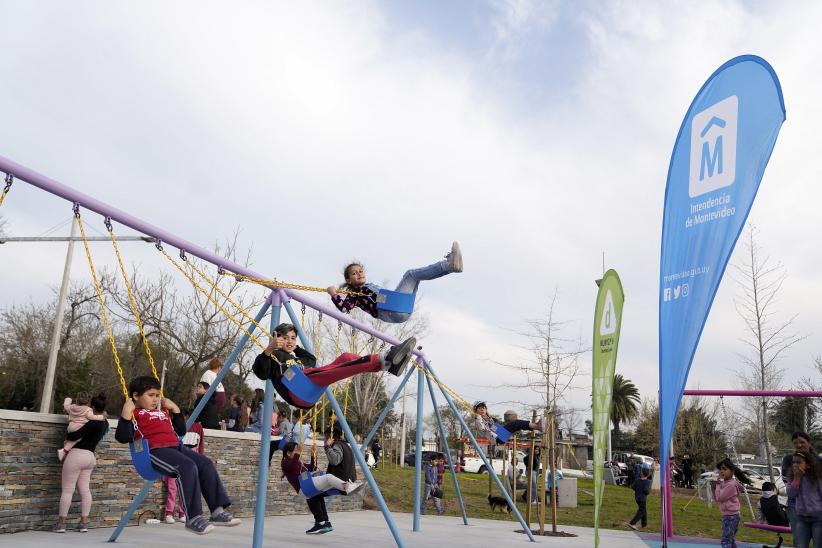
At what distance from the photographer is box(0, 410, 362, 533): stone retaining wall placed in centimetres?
762

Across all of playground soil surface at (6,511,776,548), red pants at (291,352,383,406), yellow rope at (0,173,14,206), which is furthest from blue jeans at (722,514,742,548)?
yellow rope at (0,173,14,206)

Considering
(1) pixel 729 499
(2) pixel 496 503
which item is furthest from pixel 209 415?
(2) pixel 496 503

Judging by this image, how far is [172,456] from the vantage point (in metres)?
6.39

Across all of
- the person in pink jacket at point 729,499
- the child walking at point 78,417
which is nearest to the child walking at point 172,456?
the child walking at point 78,417

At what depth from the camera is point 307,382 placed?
645 cm

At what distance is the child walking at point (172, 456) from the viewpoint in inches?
245

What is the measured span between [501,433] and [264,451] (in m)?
5.54

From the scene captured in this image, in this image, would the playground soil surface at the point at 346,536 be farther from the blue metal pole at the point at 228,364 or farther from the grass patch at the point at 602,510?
the grass patch at the point at 602,510

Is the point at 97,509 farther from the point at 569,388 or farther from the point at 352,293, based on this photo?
the point at 569,388

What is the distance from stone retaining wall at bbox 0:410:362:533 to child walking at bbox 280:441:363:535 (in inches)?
96.0

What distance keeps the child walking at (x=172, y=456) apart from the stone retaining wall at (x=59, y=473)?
2.15 metres

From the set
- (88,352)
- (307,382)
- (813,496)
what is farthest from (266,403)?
(88,352)

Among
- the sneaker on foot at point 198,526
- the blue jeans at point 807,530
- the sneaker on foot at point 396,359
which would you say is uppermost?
the sneaker on foot at point 396,359

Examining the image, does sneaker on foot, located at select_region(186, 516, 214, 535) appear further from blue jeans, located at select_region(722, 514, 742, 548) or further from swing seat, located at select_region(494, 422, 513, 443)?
blue jeans, located at select_region(722, 514, 742, 548)
